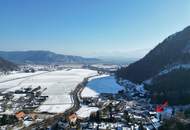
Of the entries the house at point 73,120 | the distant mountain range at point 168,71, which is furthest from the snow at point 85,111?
the distant mountain range at point 168,71

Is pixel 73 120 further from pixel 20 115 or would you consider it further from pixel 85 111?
pixel 20 115

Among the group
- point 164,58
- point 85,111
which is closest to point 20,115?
point 85,111

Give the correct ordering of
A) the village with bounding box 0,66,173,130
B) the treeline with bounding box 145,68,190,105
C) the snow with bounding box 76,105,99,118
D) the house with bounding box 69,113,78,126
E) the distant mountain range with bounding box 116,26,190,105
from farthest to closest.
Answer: the distant mountain range with bounding box 116,26,190,105 → the treeline with bounding box 145,68,190,105 → the snow with bounding box 76,105,99,118 → the house with bounding box 69,113,78,126 → the village with bounding box 0,66,173,130

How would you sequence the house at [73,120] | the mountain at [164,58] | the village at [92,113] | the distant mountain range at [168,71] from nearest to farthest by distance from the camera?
the village at [92,113], the house at [73,120], the distant mountain range at [168,71], the mountain at [164,58]

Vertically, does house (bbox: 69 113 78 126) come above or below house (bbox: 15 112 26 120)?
above

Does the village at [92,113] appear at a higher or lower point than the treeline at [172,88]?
lower

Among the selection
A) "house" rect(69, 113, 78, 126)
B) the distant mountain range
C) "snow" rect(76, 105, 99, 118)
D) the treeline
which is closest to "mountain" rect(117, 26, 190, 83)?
the distant mountain range

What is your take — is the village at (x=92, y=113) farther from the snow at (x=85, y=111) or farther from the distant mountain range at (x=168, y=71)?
the distant mountain range at (x=168, y=71)

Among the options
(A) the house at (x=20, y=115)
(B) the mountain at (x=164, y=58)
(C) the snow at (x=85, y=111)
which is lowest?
(A) the house at (x=20, y=115)

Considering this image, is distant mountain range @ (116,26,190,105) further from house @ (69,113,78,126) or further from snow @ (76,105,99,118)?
house @ (69,113,78,126)

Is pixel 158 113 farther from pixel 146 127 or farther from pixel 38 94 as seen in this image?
pixel 38 94
